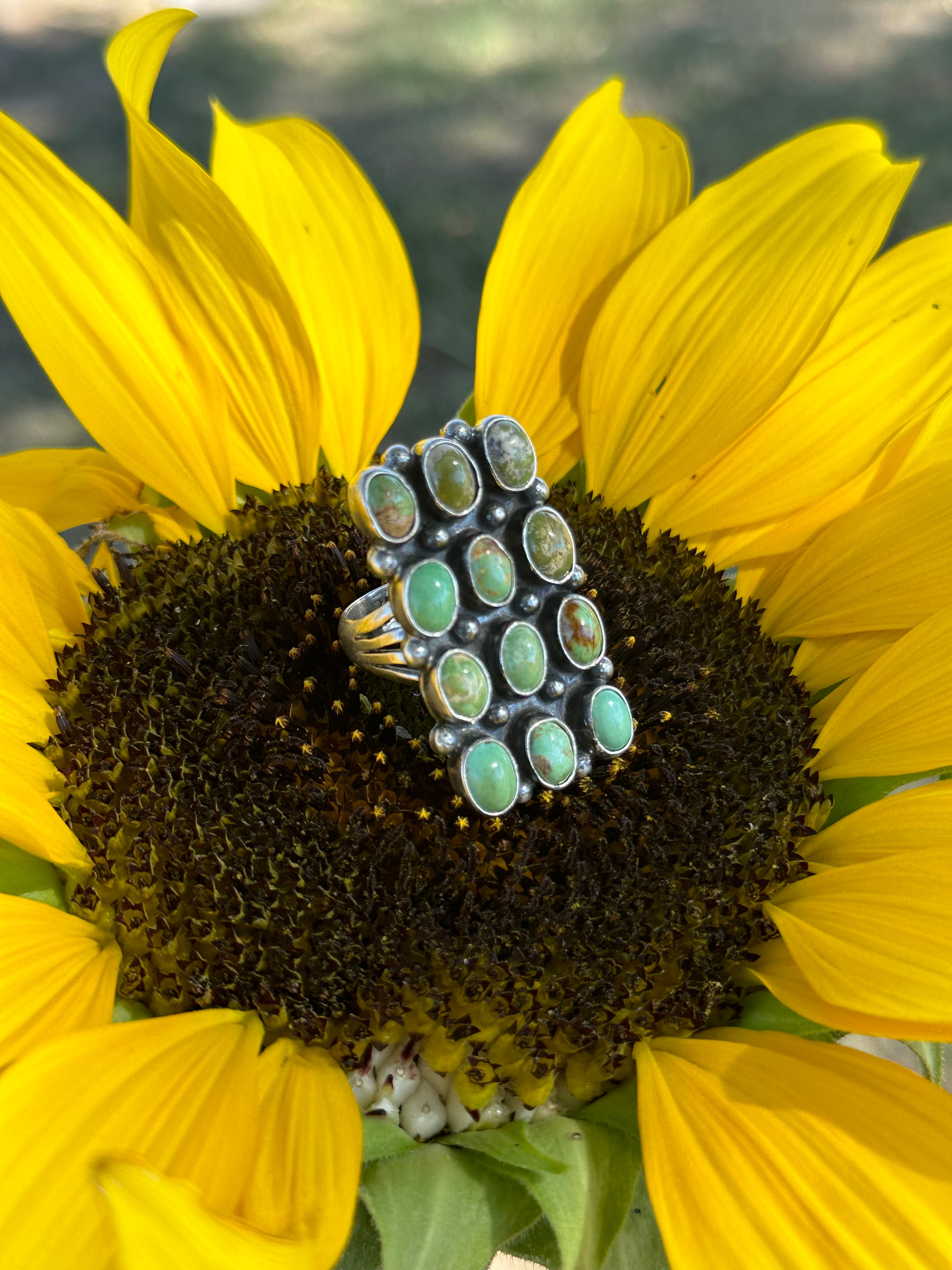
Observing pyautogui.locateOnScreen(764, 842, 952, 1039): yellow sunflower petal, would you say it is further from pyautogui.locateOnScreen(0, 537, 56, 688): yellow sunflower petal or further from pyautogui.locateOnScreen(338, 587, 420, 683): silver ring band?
pyautogui.locateOnScreen(0, 537, 56, 688): yellow sunflower petal

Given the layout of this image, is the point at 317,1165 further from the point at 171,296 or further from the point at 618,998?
the point at 171,296

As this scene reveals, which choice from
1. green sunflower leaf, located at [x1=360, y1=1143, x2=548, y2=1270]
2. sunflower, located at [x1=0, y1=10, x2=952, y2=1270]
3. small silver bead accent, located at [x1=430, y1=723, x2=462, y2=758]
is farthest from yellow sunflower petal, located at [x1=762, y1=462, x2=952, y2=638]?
green sunflower leaf, located at [x1=360, y1=1143, x2=548, y2=1270]

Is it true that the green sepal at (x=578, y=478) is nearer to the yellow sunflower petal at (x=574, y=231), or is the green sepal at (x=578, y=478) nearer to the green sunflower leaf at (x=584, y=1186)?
the yellow sunflower petal at (x=574, y=231)

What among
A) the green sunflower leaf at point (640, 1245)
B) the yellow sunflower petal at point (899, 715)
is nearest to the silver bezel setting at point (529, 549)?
the yellow sunflower petal at point (899, 715)

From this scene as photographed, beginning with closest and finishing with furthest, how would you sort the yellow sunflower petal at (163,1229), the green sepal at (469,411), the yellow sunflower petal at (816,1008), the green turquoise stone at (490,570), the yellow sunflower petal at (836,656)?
1. the yellow sunflower petal at (163,1229)
2. the yellow sunflower petal at (816,1008)
3. the green turquoise stone at (490,570)
4. the yellow sunflower petal at (836,656)
5. the green sepal at (469,411)

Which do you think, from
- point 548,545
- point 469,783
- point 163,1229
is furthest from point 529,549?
point 163,1229

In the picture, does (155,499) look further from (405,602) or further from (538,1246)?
(538,1246)
